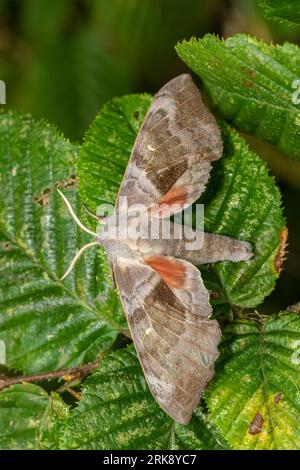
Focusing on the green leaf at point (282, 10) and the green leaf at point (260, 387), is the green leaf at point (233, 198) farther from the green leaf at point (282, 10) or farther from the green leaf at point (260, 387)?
the green leaf at point (282, 10)

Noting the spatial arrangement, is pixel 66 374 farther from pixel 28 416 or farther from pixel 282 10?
pixel 282 10

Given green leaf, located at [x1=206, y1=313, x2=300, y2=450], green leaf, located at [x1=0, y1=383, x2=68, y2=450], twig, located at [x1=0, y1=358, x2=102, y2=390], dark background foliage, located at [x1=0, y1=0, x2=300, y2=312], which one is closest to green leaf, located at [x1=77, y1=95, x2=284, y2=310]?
green leaf, located at [x1=206, y1=313, x2=300, y2=450]

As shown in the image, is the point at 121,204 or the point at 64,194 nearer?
the point at 121,204

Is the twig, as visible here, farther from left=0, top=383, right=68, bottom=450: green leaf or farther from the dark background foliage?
the dark background foliage

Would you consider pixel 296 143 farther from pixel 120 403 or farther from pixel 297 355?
pixel 120 403

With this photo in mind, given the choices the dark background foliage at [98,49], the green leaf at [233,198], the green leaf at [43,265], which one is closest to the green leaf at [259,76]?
the green leaf at [233,198]

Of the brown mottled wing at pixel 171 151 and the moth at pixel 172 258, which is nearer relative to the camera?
the moth at pixel 172 258
